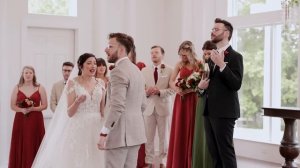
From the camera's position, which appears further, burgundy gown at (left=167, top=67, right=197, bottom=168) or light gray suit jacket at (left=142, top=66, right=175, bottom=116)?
light gray suit jacket at (left=142, top=66, right=175, bottom=116)

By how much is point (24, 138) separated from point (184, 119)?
2169 mm

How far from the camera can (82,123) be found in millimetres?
5230

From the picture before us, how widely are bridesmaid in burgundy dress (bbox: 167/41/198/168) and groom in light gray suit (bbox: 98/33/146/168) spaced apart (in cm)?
186

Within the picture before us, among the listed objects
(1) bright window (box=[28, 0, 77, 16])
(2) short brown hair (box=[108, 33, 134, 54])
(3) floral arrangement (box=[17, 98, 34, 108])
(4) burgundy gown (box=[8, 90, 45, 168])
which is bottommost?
(4) burgundy gown (box=[8, 90, 45, 168])

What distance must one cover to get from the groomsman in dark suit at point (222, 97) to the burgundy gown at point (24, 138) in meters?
2.82

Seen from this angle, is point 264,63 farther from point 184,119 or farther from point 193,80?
point 193,80

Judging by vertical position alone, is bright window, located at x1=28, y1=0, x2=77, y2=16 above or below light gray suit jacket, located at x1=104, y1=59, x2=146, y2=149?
above

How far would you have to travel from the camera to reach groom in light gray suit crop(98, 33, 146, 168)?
3.68 meters

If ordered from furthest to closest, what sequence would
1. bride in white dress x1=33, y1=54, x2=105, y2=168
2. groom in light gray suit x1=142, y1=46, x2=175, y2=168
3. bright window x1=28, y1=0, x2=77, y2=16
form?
bright window x1=28, y1=0, x2=77, y2=16 → groom in light gray suit x1=142, y1=46, x2=175, y2=168 → bride in white dress x1=33, y1=54, x2=105, y2=168

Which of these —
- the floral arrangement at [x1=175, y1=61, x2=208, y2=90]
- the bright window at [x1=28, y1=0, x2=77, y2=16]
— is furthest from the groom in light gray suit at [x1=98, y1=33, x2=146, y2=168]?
the bright window at [x1=28, y1=0, x2=77, y2=16]

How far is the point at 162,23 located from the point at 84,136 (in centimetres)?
448

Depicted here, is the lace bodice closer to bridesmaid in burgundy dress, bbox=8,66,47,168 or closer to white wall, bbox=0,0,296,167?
bridesmaid in burgundy dress, bbox=8,66,47,168

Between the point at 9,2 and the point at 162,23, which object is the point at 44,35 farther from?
the point at 162,23

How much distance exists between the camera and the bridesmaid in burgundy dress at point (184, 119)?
565 cm
